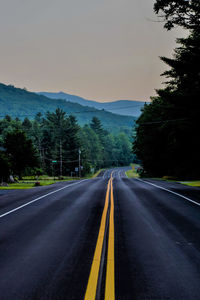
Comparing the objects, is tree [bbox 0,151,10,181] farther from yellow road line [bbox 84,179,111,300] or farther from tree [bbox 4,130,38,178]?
yellow road line [bbox 84,179,111,300]

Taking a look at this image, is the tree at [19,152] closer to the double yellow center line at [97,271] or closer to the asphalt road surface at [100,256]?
the asphalt road surface at [100,256]

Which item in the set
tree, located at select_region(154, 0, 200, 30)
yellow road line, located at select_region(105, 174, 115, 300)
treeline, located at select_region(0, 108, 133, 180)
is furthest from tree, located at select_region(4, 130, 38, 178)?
yellow road line, located at select_region(105, 174, 115, 300)

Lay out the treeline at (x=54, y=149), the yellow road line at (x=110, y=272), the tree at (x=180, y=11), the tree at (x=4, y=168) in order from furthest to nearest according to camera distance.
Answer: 1. the treeline at (x=54, y=149)
2. the tree at (x=4, y=168)
3. the tree at (x=180, y=11)
4. the yellow road line at (x=110, y=272)

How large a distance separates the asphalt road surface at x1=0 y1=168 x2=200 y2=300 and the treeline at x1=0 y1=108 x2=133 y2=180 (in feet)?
103

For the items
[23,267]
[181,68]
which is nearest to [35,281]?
[23,267]

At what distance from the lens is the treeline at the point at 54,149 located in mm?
48219

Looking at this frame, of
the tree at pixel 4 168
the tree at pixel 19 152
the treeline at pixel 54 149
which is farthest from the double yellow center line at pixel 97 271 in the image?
the tree at pixel 19 152

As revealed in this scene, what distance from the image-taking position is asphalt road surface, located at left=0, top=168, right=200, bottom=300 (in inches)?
157

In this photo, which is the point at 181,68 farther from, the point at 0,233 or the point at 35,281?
the point at 35,281

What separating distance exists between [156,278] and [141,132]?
51.2 m

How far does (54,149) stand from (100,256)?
9622 centimetres

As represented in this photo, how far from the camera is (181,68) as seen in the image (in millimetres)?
21078

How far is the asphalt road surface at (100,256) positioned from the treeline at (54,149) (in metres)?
31.5

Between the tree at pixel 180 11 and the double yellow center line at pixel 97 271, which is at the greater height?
the tree at pixel 180 11
